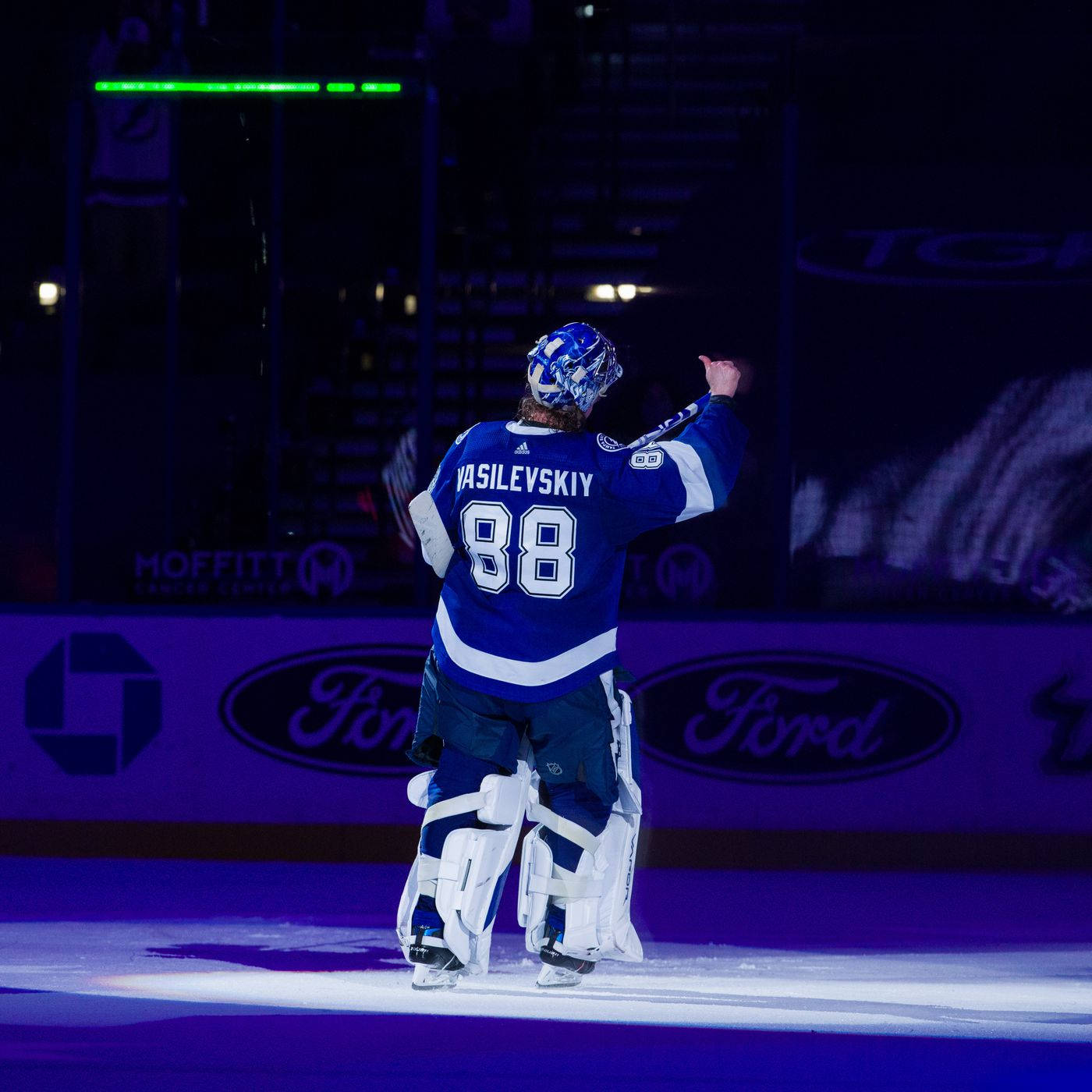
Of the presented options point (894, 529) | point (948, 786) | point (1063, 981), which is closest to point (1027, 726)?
point (948, 786)

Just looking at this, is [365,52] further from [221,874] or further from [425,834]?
[425,834]

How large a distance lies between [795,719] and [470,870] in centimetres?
269

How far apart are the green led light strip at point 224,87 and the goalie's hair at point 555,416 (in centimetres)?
361

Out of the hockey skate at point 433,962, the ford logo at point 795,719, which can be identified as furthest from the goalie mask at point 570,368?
the ford logo at point 795,719

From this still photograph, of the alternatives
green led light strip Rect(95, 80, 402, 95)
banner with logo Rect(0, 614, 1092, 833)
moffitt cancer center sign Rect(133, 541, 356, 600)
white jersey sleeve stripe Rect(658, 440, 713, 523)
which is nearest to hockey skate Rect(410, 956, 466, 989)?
white jersey sleeve stripe Rect(658, 440, 713, 523)

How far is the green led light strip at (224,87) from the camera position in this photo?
762 cm

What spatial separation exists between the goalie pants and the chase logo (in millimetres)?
2704

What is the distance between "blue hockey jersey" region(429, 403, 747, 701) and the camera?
4.26m

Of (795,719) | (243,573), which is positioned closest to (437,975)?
(795,719)

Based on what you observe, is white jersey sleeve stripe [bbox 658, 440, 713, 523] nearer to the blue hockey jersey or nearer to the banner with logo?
the blue hockey jersey

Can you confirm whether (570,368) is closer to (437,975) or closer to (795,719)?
(437,975)

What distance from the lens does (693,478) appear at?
4.23 m

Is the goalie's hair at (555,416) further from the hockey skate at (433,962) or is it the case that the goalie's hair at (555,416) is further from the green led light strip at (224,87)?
the green led light strip at (224,87)

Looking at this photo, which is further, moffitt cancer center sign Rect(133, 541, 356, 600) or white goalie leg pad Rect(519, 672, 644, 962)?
moffitt cancer center sign Rect(133, 541, 356, 600)
